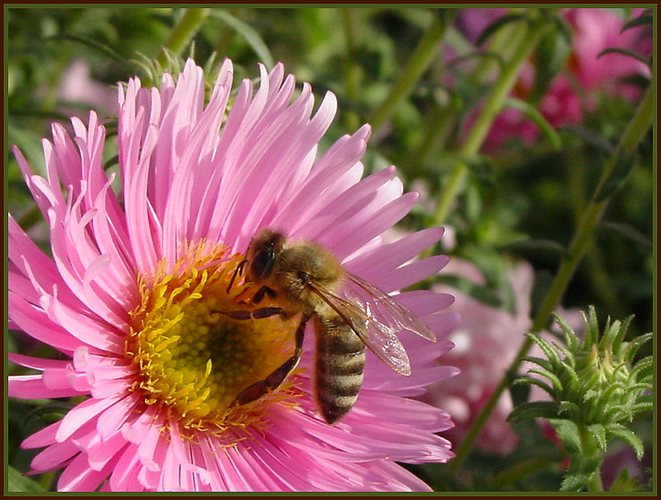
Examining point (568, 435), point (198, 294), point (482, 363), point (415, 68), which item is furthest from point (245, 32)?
point (482, 363)

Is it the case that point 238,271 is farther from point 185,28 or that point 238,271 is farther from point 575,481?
point 575,481

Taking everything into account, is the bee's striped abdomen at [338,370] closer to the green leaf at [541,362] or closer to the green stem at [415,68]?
the green leaf at [541,362]

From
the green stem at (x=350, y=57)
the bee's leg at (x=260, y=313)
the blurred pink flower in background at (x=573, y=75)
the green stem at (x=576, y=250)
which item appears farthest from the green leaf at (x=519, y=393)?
the blurred pink flower in background at (x=573, y=75)

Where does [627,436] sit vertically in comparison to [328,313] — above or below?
below

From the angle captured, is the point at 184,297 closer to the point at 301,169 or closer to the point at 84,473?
the point at 301,169

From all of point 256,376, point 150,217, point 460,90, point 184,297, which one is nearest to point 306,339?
point 256,376
